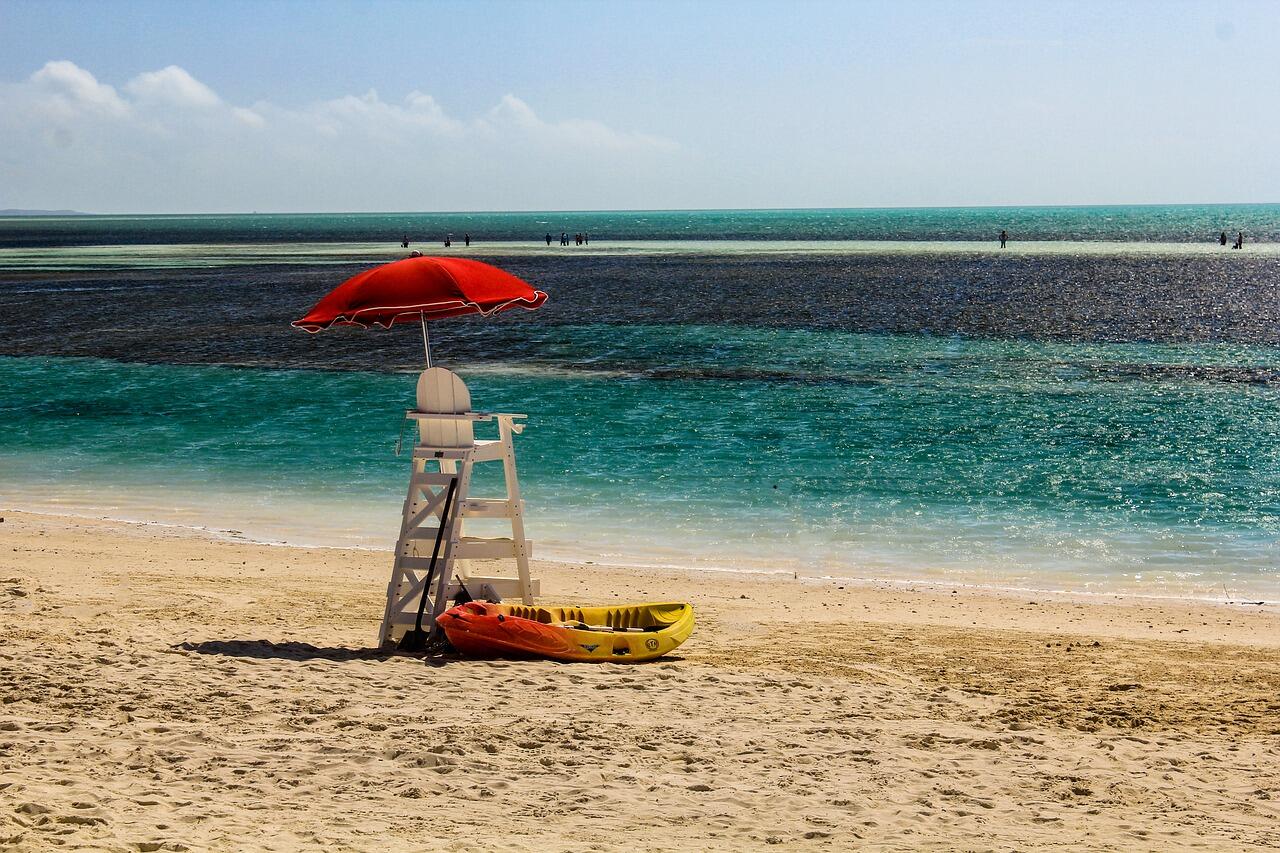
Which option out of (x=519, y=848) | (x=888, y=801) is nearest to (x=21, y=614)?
(x=519, y=848)

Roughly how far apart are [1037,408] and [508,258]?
69403mm

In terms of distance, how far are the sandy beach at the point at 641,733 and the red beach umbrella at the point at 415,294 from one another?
2.75 metres

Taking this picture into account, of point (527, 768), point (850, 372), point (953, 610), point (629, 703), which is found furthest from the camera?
point (850, 372)

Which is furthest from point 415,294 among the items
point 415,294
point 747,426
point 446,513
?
point 747,426

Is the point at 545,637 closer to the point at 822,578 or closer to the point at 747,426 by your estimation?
the point at 822,578

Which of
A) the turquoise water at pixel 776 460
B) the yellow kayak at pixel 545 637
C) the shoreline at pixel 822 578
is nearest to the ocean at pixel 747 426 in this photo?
the turquoise water at pixel 776 460

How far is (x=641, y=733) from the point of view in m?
8.27

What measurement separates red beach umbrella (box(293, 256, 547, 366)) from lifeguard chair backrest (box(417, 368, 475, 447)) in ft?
1.31

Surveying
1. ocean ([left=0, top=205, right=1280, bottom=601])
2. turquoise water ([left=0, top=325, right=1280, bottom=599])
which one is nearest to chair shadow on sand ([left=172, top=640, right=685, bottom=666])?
ocean ([left=0, top=205, right=1280, bottom=601])

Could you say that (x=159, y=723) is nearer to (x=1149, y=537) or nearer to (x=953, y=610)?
(x=953, y=610)

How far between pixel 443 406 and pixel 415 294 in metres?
0.95

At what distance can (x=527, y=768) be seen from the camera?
7.59 metres

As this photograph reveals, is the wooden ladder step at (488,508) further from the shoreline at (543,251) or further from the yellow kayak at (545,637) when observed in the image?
the shoreline at (543,251)

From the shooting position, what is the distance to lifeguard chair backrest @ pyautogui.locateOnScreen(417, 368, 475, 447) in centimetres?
1049
